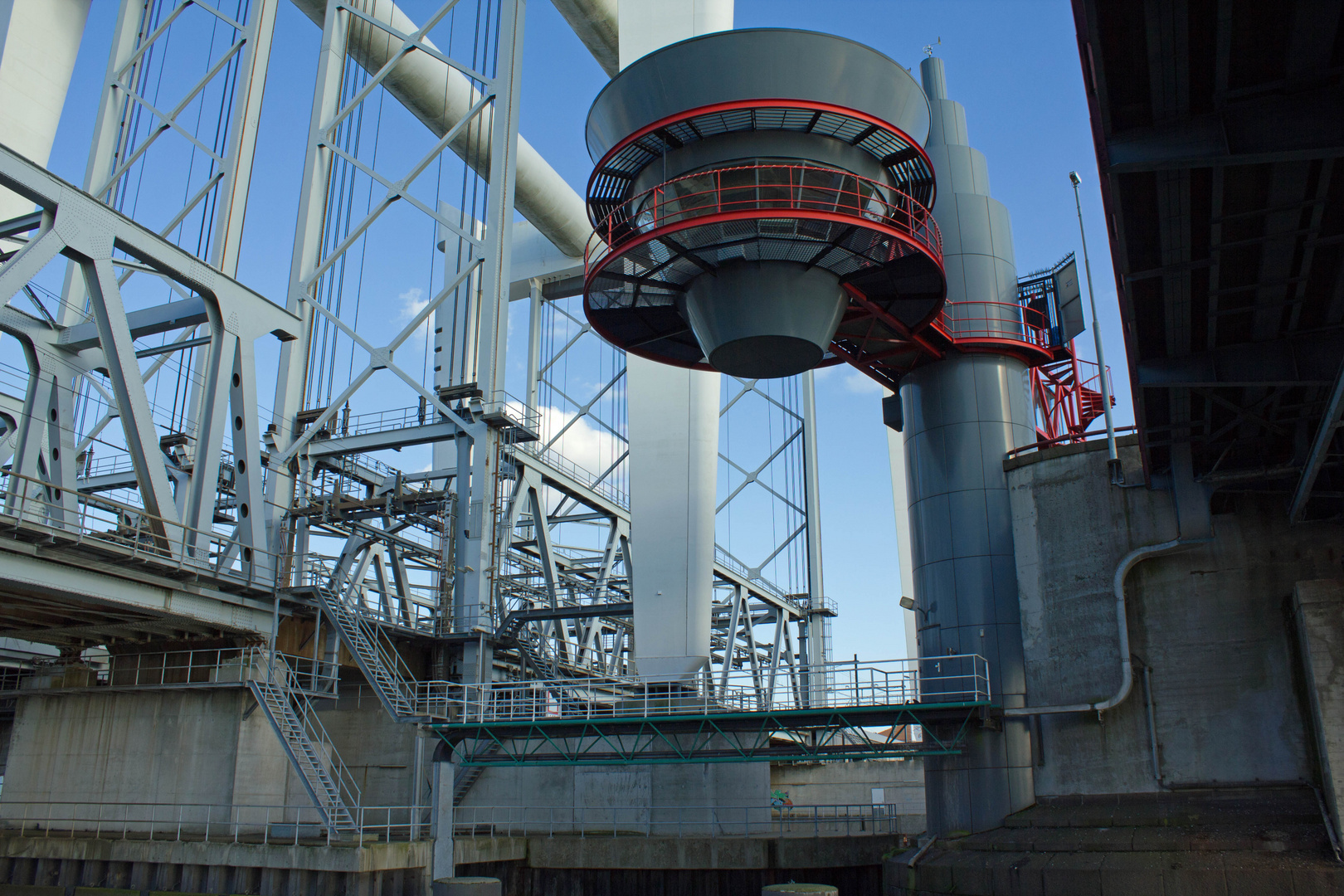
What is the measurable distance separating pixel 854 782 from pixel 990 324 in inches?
1253

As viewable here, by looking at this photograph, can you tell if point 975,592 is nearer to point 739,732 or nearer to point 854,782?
point 739,732

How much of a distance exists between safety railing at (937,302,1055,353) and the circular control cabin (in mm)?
2904

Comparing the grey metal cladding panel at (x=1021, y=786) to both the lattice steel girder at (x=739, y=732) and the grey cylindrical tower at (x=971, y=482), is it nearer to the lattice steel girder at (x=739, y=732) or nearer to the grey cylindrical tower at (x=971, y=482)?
the grey cylindrical tower at (x=971, y=482)

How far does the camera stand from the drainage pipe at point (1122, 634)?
930 inches

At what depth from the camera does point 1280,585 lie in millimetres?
22906

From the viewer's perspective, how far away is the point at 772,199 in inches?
928

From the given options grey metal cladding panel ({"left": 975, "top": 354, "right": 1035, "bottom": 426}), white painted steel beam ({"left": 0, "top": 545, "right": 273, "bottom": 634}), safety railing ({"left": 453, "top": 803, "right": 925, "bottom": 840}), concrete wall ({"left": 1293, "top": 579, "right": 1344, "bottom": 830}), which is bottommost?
safety railing ({"left": 453, "top": 803, "right": 925, "bottom": 840})

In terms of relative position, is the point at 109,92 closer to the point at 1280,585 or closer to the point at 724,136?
the point at 724,136

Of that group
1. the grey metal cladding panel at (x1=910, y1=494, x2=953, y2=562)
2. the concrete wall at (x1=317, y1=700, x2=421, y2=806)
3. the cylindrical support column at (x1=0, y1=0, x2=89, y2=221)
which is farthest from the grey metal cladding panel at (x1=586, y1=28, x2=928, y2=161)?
the cylindrical support column at (x1=0, y1=0, x2=89, y2=221)

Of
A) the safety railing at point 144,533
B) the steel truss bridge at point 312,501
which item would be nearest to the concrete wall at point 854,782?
the steel truss bridge at point 312,501

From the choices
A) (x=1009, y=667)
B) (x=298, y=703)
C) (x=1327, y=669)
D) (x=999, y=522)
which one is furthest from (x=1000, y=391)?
(x=298, y=703)

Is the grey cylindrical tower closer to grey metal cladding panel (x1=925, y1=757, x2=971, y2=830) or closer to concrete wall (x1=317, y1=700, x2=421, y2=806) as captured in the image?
grey metal cladding panel (x1=925, y1=757, x2=971, y2=830)

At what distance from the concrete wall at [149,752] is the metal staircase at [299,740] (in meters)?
0.63

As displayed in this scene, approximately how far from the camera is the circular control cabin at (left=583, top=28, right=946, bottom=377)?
2314cm
